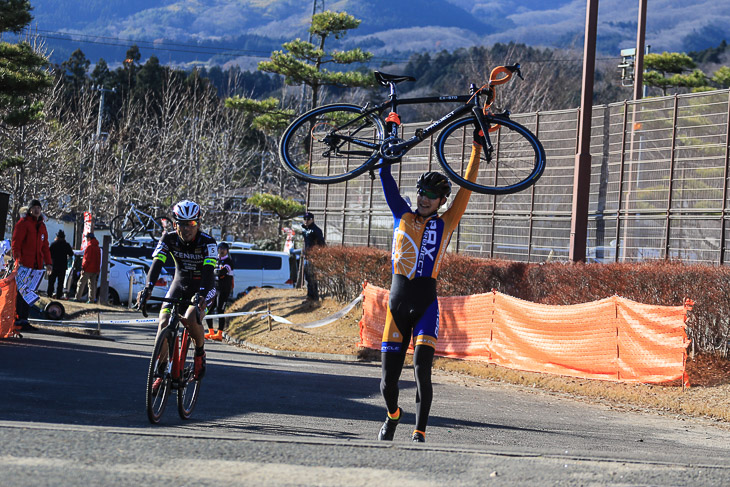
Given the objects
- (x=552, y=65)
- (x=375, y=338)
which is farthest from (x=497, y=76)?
(x=552, y=65)

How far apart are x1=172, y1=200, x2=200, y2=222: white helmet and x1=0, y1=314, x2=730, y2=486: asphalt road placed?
1.90 meters

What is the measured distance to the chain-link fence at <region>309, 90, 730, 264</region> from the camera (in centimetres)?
1761

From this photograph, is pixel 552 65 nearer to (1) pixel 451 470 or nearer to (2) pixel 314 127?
(2) pixel 314 127

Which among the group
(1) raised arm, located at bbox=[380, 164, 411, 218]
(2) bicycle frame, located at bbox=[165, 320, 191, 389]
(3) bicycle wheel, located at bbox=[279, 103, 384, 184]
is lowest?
(2) bicycle frame, located at bbox=[165, 320, 191, 389]

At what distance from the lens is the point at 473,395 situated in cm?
1227

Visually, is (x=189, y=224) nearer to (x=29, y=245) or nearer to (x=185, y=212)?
(x=185, y=212)

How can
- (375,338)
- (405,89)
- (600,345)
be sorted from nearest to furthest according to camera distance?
1. (600,345)
2. (375,338)
3. (405,89)

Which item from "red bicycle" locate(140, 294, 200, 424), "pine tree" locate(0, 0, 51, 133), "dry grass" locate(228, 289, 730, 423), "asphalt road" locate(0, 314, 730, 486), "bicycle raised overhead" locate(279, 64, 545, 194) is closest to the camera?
"asphalt road" locate(0, 314, 730, 486)

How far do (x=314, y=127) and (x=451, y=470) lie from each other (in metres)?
5.76

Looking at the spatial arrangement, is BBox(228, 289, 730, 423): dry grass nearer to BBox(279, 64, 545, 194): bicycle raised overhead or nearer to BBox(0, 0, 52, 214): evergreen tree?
BBox(279, 64, 545, 194): bicycle raised overhead

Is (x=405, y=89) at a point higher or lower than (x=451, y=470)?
higher

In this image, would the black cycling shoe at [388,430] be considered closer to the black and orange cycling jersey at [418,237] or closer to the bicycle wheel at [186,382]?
the black and orange cycling jersey at [418,237]

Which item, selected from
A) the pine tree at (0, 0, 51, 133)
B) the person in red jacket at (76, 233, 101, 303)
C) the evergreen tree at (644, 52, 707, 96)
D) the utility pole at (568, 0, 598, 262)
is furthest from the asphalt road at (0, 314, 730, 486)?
the evergreen tree at (644, 52, 707, 96)

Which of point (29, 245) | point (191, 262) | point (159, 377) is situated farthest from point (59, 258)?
point (159, 377)
